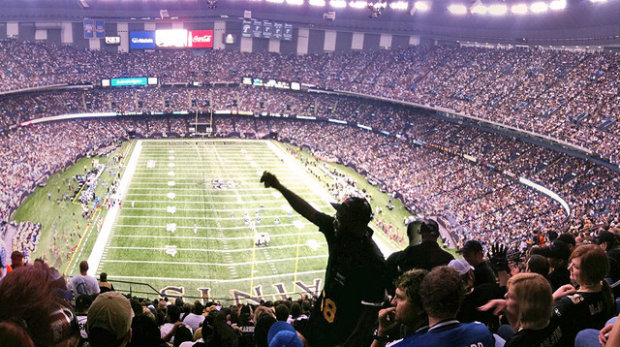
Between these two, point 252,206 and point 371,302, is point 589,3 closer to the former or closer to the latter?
point 252,206

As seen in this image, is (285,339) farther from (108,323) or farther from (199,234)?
(199,234)

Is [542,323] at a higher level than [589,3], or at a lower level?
lower

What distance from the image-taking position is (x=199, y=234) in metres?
30.1

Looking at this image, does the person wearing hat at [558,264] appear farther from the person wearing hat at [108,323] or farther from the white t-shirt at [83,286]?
the white t-shirt at [83,286]

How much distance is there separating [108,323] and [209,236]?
27.8m

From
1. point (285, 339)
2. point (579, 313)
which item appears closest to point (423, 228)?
point (579, 313)

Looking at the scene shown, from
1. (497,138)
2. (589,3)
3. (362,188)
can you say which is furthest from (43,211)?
(589,3)

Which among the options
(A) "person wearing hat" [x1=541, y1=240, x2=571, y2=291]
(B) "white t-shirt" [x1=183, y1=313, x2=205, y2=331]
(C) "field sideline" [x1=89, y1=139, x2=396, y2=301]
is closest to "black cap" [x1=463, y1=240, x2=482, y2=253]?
(A) "person wearing hat" [x1=541, y1=240, x2=571, y2=291]

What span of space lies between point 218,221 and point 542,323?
3059 centimetres

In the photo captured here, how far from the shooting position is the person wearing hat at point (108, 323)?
3.04 m

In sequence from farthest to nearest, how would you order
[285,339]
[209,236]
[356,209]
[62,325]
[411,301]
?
[209,236]
[356,209]
[411,301]
[285,339]
[62,325]

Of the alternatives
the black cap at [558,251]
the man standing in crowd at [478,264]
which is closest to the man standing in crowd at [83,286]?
the man standing in crowd at [478,264]

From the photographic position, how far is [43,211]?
3036 cm

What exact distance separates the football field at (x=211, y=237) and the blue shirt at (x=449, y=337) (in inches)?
821
